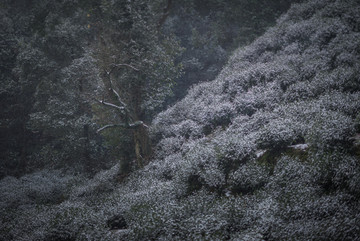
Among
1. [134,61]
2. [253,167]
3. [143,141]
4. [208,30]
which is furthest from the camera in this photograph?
[208,30]

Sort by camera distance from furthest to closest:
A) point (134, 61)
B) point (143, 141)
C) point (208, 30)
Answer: point (208, 30) < point (134, 61) < point (143, 141)

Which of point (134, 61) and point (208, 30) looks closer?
point (134, 61)

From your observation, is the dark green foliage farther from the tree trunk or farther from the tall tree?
the tree trunk

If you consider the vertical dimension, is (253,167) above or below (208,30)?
below

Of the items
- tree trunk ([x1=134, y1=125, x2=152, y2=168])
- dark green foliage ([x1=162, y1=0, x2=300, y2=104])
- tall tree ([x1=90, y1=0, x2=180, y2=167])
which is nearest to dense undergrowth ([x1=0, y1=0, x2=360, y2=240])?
tree trunk ([x1=134, y1=125, x2=152, y2=168])

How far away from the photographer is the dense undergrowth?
5266mm

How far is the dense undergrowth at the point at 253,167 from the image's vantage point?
5266mm

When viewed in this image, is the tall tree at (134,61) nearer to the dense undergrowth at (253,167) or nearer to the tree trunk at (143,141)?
the tree trunk at (143,141)

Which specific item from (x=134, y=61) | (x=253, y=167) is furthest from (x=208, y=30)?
(x=253, y=167)

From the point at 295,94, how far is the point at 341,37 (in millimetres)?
4337

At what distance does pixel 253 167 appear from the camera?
7375 mm

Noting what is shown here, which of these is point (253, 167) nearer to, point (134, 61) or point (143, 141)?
point (143, 141)

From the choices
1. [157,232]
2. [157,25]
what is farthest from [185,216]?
[157,25]

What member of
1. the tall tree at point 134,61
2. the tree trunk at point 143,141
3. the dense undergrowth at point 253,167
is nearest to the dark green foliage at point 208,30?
the dense undergrowth at point 253,167
